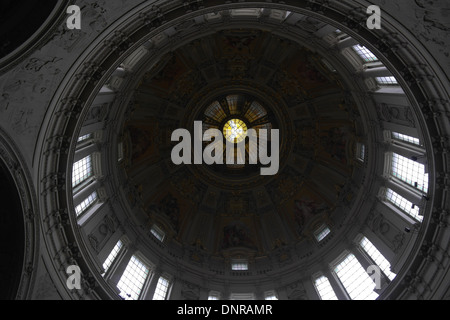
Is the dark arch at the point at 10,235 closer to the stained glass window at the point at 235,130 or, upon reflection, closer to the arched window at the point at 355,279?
the arched window at the point at 355,279

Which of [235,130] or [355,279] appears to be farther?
[235,130]

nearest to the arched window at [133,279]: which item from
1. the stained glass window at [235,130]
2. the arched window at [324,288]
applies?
the arched window at [324,288]

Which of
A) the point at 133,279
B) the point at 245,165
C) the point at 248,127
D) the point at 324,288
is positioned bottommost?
the point at 324,288

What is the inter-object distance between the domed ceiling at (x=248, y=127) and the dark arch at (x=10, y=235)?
46.5 ft

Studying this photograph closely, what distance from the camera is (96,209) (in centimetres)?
2334

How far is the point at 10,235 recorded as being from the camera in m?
15.6

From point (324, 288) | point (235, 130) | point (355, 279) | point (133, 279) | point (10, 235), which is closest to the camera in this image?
point (10, 235)

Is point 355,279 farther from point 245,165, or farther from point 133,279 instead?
point 245,165

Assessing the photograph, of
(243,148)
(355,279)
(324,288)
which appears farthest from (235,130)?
(355,279)

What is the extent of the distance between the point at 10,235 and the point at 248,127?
2742cm

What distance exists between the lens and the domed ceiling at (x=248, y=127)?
102 ft

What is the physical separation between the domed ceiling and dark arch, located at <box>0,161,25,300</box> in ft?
46.5

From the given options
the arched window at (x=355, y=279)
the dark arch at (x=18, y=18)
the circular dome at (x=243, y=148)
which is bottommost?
the arched window at (x=355, y=279)
